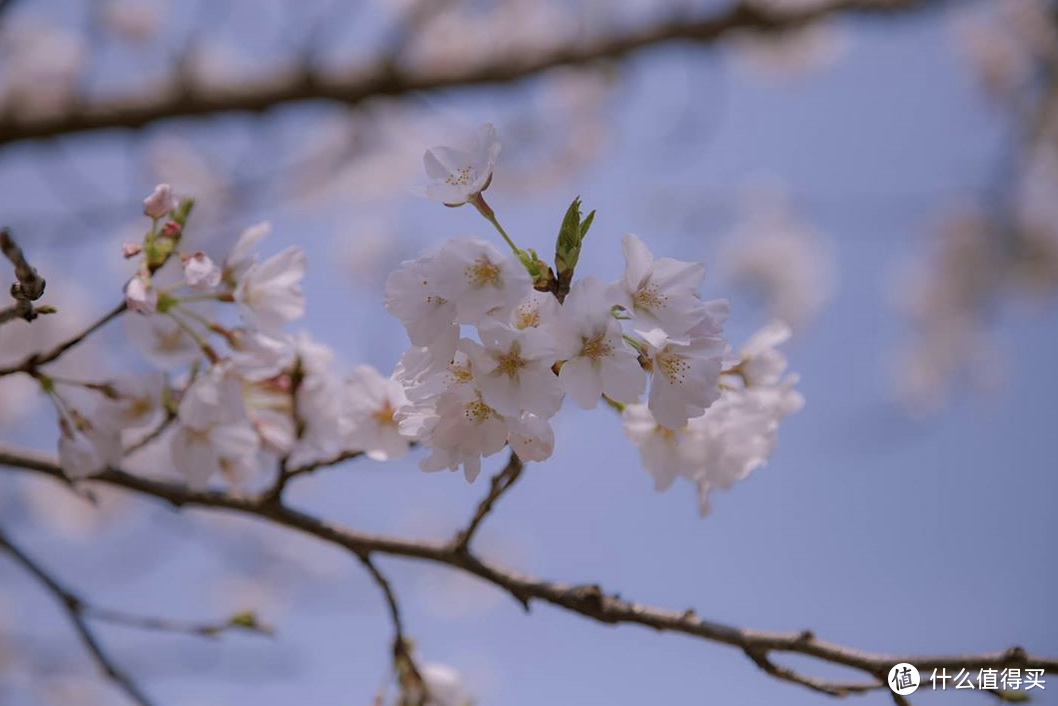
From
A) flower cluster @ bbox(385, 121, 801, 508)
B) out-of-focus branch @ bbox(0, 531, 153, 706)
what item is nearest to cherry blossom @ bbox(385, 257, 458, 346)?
flower cluster @ bbox(385, 121, 801, 508)

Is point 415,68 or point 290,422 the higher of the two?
point 415,68

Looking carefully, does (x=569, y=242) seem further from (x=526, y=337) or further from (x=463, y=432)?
(x=463, y=432)

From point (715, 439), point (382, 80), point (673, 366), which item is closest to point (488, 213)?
point (673, 366)

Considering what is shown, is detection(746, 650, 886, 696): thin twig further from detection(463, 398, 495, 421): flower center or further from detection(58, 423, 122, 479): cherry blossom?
detection(58, 423, 122, 479): cherry blossom

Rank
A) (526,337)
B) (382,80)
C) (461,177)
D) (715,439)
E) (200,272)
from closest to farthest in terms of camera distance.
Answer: (526,337)
(461,177)
(200,272)
(715,439)
(382,80)

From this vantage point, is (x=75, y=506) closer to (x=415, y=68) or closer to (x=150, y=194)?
(x=415, y=68)

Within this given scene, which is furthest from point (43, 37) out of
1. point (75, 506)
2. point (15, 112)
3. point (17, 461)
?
point (17, 461)

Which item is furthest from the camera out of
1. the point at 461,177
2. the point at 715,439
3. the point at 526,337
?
the point at 715,439
